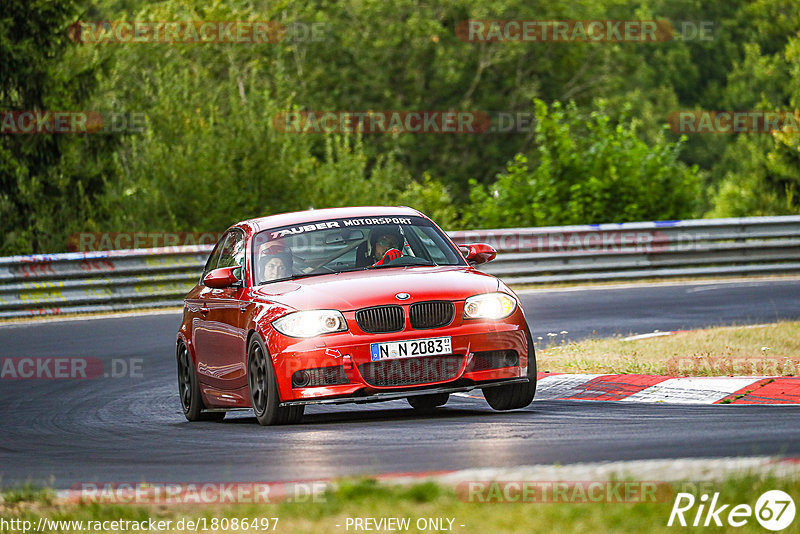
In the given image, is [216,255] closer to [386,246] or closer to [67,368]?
[386,246]

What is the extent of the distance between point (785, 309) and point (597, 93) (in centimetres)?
4504

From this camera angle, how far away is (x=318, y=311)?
9.45 metres

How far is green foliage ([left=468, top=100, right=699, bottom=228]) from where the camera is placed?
29.3 metres

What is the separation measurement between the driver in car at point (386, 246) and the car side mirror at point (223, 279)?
1037mm

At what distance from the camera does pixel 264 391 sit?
977 centimetres

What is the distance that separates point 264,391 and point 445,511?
14.4 ft

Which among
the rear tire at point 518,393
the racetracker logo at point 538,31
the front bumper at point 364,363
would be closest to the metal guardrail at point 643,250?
the rear tire at point 518,393

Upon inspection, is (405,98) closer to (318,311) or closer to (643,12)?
(643,12)

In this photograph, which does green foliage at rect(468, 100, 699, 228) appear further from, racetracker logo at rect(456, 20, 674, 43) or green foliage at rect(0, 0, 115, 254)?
racetracker logo at rect(456, 20, 674, 43)

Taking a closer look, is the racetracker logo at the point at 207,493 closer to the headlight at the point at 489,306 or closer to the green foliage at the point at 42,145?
the headlight at the point at 489,306

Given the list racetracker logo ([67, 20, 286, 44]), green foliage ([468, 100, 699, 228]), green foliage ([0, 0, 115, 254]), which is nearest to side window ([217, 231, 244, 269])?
green foliage ([468, 100, 699, 228])

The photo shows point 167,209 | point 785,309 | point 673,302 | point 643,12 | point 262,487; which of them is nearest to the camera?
point 262,487

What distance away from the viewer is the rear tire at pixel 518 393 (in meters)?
9.87

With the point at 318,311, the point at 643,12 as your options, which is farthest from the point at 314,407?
the point at 643,12
